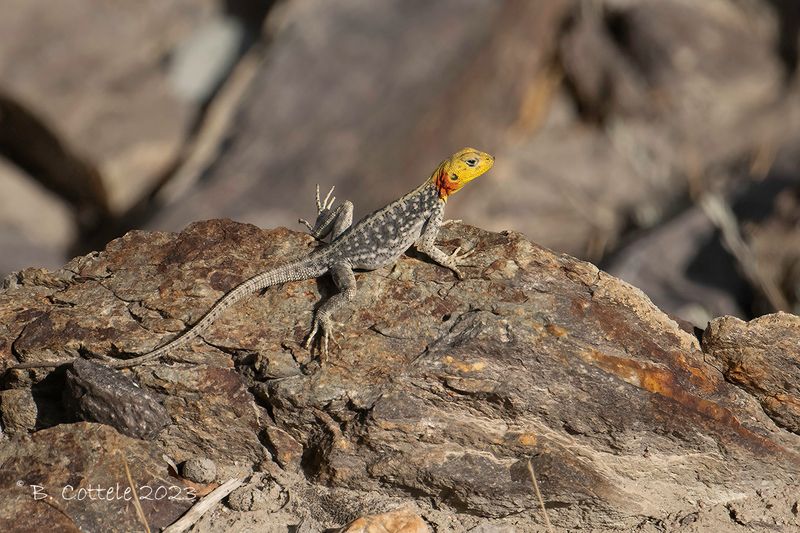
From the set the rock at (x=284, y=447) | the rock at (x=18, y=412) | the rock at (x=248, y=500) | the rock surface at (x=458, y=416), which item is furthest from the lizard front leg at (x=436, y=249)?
the rock at (x=18, y=412)

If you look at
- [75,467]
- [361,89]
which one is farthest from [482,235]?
[361,89]

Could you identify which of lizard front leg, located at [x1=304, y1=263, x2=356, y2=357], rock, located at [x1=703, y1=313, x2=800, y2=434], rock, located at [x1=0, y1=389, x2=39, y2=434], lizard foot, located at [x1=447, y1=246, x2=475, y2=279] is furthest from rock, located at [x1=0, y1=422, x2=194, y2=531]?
rock, located at [x1=703, y1=313, x2=800, y2=434]

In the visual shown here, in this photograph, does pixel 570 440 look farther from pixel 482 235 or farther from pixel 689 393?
pixel 482 235

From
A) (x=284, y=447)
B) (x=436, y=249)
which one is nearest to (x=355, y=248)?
(x=436, y=249)

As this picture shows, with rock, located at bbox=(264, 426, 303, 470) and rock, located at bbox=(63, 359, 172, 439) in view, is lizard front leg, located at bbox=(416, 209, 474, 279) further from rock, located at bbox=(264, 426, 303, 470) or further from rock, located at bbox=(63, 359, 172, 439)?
rock, located at bbox=(63, 359, 172, 439)

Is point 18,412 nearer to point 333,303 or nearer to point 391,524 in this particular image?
point 333,303
